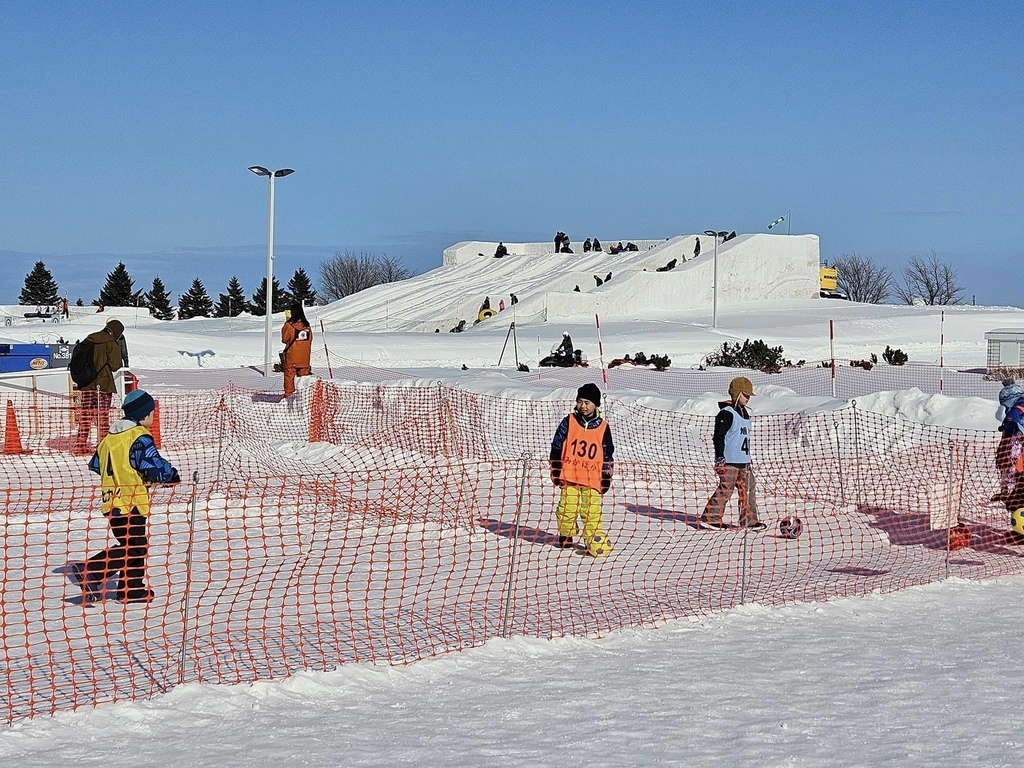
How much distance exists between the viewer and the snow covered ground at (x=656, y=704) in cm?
499

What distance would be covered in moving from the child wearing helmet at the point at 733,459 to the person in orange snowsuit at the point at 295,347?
9506mm

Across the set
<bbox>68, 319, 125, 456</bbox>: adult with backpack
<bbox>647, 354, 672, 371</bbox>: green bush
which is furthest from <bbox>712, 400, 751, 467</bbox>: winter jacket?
<bbox>647, 354, 672, 371</bbox>: green bush

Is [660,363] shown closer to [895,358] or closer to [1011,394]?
[895,358]

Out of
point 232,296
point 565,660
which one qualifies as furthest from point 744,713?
point 232,296

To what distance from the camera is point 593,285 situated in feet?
192

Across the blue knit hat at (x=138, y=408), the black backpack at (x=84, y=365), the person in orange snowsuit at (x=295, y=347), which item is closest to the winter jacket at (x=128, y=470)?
the blue knit hat at (x=138, y=408)

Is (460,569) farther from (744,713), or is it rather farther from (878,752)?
(878,752)

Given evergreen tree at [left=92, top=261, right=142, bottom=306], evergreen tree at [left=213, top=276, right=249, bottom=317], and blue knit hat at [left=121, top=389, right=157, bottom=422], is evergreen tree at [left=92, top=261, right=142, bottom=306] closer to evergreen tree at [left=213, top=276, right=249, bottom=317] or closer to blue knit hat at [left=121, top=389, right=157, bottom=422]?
evergreen tree at [left=213, top=276, right=249, bottom=317]

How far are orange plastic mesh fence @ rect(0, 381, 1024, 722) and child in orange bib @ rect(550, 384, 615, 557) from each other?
0.81 feet

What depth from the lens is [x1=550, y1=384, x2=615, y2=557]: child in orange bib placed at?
9.10m

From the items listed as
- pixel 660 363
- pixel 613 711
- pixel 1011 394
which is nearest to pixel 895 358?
pixel 660 363

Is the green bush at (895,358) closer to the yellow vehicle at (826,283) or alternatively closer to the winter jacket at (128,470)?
the winter jacket at (128,470)

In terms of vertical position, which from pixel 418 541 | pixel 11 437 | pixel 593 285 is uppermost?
pixel 593 285

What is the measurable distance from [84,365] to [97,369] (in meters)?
0.16
